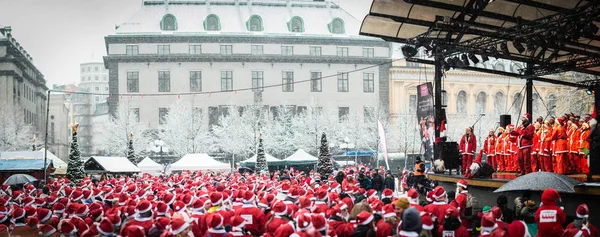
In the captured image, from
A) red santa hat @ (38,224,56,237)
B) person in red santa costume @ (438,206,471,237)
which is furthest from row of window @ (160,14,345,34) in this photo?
person in red santa costume @ (438,206,471,237)

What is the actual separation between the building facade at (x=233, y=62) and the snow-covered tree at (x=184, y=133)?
2.85m

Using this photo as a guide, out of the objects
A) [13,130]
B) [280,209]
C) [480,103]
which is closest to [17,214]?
[280,209]

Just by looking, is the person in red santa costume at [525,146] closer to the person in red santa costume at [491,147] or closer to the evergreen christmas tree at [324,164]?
the person in red santa costume at [491,147]

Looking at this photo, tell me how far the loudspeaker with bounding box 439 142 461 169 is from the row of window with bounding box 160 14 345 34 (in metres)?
60.1

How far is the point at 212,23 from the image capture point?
259ft

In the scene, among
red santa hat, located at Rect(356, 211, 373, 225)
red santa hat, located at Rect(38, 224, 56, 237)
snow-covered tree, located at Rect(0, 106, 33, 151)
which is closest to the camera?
red santa hat, located at Rect(356, 211, 373, 225)

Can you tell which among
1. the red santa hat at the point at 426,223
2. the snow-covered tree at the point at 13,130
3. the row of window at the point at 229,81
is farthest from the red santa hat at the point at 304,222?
the row of window at the point at 229,81

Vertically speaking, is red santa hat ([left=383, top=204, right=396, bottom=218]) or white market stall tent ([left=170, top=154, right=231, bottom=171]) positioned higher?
red santa hat ([left=383, top=204, right=396, bottom=218])

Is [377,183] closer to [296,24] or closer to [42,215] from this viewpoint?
[42,215]

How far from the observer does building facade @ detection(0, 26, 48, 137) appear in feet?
156

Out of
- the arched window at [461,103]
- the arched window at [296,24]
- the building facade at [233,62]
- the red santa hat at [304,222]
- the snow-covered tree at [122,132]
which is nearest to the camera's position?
the red santa hat at [304,222]

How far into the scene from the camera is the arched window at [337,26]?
80.9 meters

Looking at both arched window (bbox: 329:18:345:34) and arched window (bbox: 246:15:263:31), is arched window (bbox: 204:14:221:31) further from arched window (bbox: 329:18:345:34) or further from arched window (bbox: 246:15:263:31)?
arched window (bbox: 329:18:345:34)

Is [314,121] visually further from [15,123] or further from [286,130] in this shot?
[15,123]
